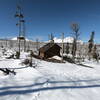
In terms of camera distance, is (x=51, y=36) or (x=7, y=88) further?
(x=51, y=36)

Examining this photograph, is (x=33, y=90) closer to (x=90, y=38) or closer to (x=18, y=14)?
(x=18, y=14)

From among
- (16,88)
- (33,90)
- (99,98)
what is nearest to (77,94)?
(99,98)

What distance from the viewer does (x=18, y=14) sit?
2212 cm

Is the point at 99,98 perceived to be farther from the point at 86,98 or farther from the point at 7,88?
the point at 7,88

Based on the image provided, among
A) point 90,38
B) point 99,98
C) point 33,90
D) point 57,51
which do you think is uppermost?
point 90,38

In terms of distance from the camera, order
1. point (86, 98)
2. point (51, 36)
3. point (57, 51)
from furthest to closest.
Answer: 1. point (51, 36)
2. point (57, 51)
3. point (86, 98)

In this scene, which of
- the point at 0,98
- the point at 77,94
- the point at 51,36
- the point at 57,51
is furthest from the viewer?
the point at 51,36

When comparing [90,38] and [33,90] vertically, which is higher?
[90,38]

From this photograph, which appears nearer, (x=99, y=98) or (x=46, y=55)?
(x=99, y=98)

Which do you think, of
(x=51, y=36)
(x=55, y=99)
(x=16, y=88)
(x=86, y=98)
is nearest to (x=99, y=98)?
(x=86, y=98)

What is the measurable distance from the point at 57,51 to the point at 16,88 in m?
21.7

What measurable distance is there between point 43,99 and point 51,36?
1537 inches

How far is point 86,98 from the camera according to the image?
4.71 m

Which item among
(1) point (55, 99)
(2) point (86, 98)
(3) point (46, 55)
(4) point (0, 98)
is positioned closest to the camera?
(4) point (0, 98)
